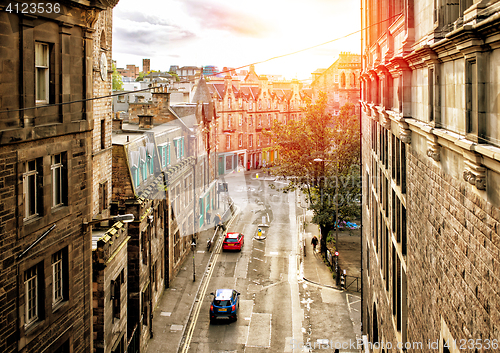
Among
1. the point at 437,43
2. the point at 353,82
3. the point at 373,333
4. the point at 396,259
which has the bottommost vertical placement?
the point at 373,333

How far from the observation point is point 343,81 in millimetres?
65688

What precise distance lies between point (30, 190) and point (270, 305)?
20753 mm

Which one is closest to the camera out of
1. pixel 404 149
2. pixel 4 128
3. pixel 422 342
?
pixel 422 342

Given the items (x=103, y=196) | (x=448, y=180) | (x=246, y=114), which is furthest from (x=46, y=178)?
(x=246, y=114)

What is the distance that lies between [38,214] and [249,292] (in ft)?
70.8

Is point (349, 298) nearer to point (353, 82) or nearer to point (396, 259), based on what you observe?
point (396, 259)

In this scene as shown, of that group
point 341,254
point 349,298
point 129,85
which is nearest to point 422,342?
point 349,298

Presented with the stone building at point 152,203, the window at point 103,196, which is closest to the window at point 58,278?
the window at point 103,196

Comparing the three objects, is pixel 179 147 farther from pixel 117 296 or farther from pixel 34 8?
pixel 34 8

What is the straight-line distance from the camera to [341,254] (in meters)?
38.1

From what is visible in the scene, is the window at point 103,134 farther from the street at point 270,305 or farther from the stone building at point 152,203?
the street at point 270,305

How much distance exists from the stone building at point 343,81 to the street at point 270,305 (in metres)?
27.4

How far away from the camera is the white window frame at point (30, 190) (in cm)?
1080

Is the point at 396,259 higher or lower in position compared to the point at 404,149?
lower
